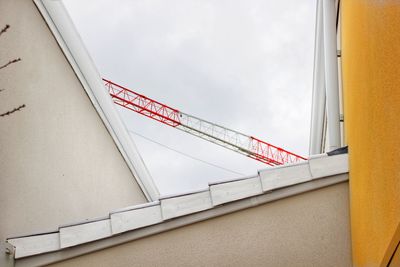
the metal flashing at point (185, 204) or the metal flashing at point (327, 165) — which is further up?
the metal flashing at point (327, 165)

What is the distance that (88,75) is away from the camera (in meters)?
6.87

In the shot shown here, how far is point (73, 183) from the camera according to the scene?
648cm

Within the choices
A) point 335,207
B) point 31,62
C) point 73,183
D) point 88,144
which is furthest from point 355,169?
point 88,144

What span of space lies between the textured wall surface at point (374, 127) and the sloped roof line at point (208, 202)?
305 mm

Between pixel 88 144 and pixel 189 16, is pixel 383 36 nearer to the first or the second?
pixel 88 144

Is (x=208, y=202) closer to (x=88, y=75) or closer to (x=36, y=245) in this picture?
(x=36, y=245)

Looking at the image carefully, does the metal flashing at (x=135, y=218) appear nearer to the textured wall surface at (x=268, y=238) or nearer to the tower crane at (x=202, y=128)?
the textured wall surface at (x=268, y=238)

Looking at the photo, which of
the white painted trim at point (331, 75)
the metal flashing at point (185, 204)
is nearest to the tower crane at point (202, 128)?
the white painted trim at point (331, 75)

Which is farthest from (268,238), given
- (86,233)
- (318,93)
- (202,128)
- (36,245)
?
(202,128)

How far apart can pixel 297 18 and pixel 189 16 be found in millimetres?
4971

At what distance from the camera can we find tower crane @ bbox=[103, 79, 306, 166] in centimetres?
2858

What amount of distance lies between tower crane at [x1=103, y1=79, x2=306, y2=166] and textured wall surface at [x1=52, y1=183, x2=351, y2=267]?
2392 centimetres

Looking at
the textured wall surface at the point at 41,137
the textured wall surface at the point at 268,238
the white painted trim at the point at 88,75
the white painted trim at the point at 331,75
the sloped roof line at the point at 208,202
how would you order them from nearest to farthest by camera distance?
the textured wall surface at the point at 268,238 < the sloped roof line at the point at 208,202 < the textured wall surface at the point at 41,137 < the white painted trim at the point at 331,75 < the white painted trim at the point at 88,75

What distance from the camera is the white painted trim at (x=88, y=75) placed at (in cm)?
576
